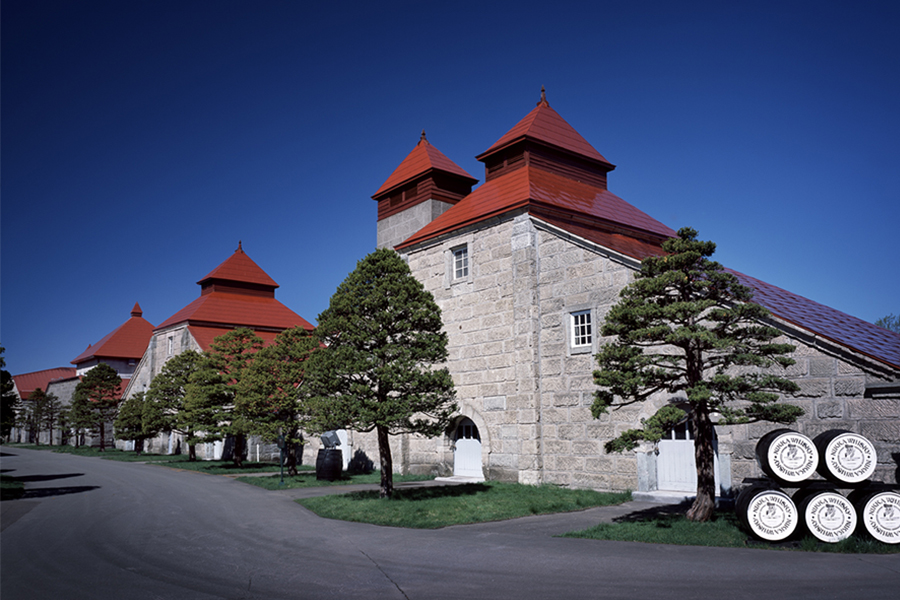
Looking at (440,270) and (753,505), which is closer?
(753,505)

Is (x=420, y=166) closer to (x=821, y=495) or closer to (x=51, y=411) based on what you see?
(x=821, y=495)

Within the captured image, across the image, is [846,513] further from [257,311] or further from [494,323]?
[257,311]

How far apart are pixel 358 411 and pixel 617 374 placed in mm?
7587

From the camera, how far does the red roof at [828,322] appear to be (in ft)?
46.8

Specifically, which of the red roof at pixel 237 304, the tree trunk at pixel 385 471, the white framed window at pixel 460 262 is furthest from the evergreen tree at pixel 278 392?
the red roof at pixel 237 304

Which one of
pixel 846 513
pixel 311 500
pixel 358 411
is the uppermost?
pixel 358 411

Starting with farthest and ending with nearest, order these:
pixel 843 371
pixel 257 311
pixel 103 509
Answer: pixel 257 311
pixel 103 509
pixel 843 371

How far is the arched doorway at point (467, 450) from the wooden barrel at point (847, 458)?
12.9 metres

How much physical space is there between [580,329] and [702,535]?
899 cm

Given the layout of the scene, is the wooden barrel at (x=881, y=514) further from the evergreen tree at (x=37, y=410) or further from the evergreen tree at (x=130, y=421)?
the evergreen tree at (x=37, y=410)

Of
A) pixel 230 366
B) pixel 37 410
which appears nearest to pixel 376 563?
pixel 230 366

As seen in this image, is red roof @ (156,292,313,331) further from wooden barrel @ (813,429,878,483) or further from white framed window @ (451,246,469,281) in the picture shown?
wooden barrel @ (813,429,878,483)

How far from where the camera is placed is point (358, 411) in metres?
17.0

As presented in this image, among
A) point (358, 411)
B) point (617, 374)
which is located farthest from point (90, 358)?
point (617, 374)
